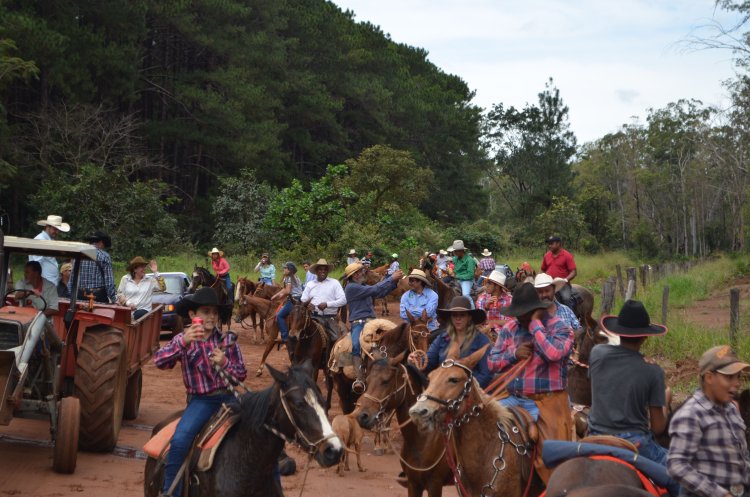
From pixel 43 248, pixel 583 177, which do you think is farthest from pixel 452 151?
pixel 43 248

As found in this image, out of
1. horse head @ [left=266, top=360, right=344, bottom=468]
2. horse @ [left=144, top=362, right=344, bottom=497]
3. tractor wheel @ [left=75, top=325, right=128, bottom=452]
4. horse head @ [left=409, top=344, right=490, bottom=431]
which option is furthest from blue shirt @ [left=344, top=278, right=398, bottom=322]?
horse head @ [left=266, top=360, right=344, bottom=468]

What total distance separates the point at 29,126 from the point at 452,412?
37.5 m

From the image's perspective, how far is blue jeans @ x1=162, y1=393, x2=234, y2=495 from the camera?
6.36 meters

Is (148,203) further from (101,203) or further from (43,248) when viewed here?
(43,248)

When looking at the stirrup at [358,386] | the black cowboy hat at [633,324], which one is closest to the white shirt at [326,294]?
the stirrup at [358,386]

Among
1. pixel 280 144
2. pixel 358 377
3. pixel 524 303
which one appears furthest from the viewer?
pixel 280 144

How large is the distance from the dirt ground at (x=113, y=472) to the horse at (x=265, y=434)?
3.55 metres

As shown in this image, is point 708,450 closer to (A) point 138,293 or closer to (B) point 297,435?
(B) point 297,435

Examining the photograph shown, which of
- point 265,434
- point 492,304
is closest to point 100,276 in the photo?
point 492,304

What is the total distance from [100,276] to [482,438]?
7.97m

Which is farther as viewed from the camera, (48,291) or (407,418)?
(48,291)

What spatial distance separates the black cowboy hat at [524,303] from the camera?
709cm

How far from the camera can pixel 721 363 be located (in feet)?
16.1

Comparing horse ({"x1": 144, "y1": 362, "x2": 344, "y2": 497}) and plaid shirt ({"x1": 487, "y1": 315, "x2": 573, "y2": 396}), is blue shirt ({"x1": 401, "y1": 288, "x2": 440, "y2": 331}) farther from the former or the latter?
horse ({"x1": 144, "y1": 362, "x2": 344, "y2": 497})
